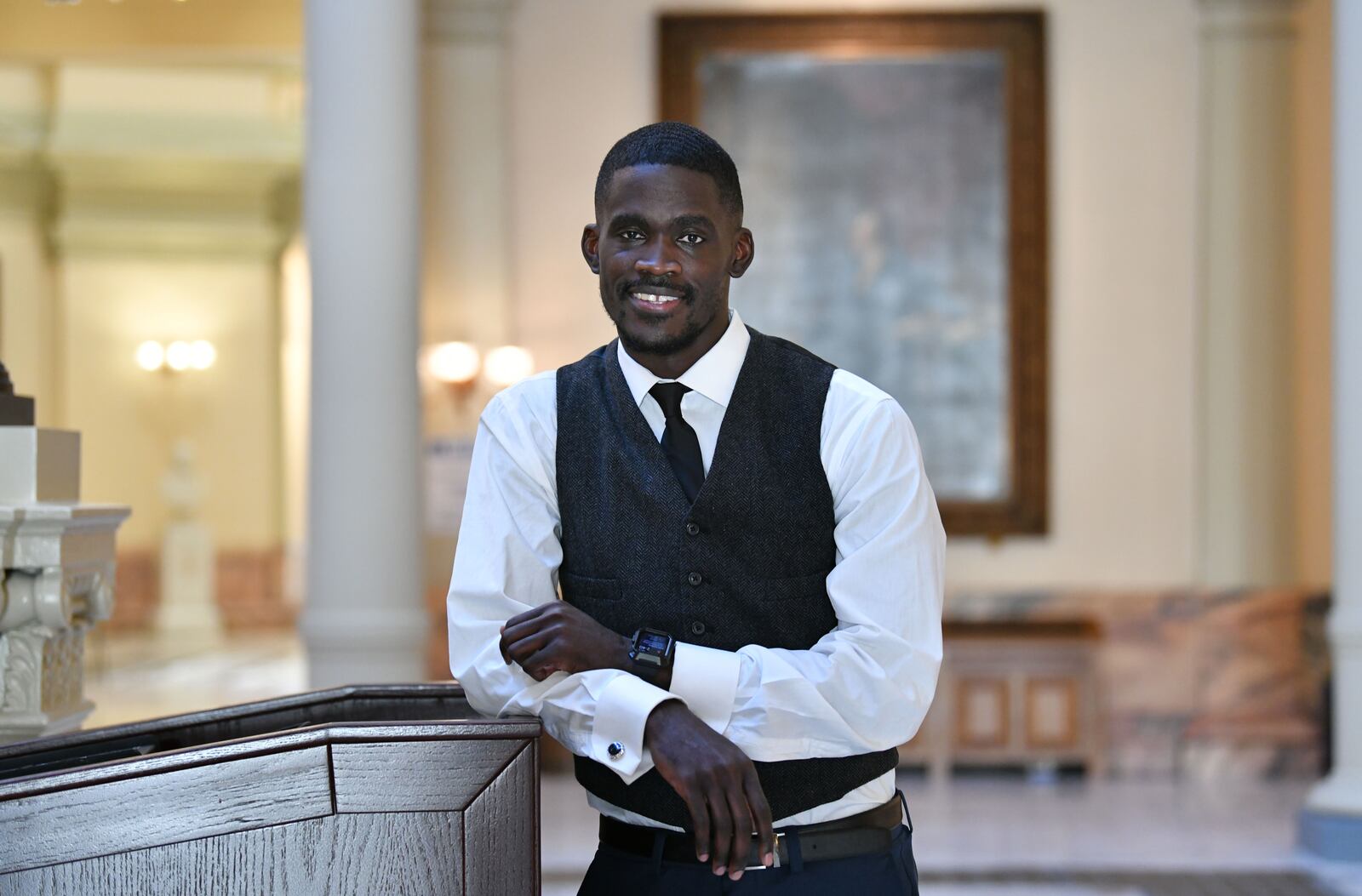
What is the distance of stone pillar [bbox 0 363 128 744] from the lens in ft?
7.56

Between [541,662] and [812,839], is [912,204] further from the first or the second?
[541,662]

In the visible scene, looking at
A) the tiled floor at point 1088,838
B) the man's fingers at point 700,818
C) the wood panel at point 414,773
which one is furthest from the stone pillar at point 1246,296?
the wood panel at point 414,773

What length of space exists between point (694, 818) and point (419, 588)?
15.1 ft

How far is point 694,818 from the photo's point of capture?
1630 millimetres

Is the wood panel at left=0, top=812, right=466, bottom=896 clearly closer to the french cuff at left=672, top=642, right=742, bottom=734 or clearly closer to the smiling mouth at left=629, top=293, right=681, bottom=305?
the french cuff at left=672, top=642, right=742, bottom=734

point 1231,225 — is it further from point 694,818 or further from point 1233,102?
point 694,818

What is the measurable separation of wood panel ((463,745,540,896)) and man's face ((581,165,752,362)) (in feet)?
1.79

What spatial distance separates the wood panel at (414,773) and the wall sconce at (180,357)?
1602 centimetres

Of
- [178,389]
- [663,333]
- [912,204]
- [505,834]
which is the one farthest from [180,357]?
[505,834]

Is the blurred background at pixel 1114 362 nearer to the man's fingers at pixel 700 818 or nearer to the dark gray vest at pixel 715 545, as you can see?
the dark gray vest at pixel 715 545

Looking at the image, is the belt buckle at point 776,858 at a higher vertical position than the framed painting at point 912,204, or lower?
lower

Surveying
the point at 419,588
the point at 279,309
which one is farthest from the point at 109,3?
the point at 419,588

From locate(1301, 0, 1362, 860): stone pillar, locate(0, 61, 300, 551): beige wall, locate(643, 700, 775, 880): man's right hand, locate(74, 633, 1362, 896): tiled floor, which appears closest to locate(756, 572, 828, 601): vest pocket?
locate(643, 700, 775, 880): man's right hand

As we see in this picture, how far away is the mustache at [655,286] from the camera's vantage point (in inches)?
72.4
